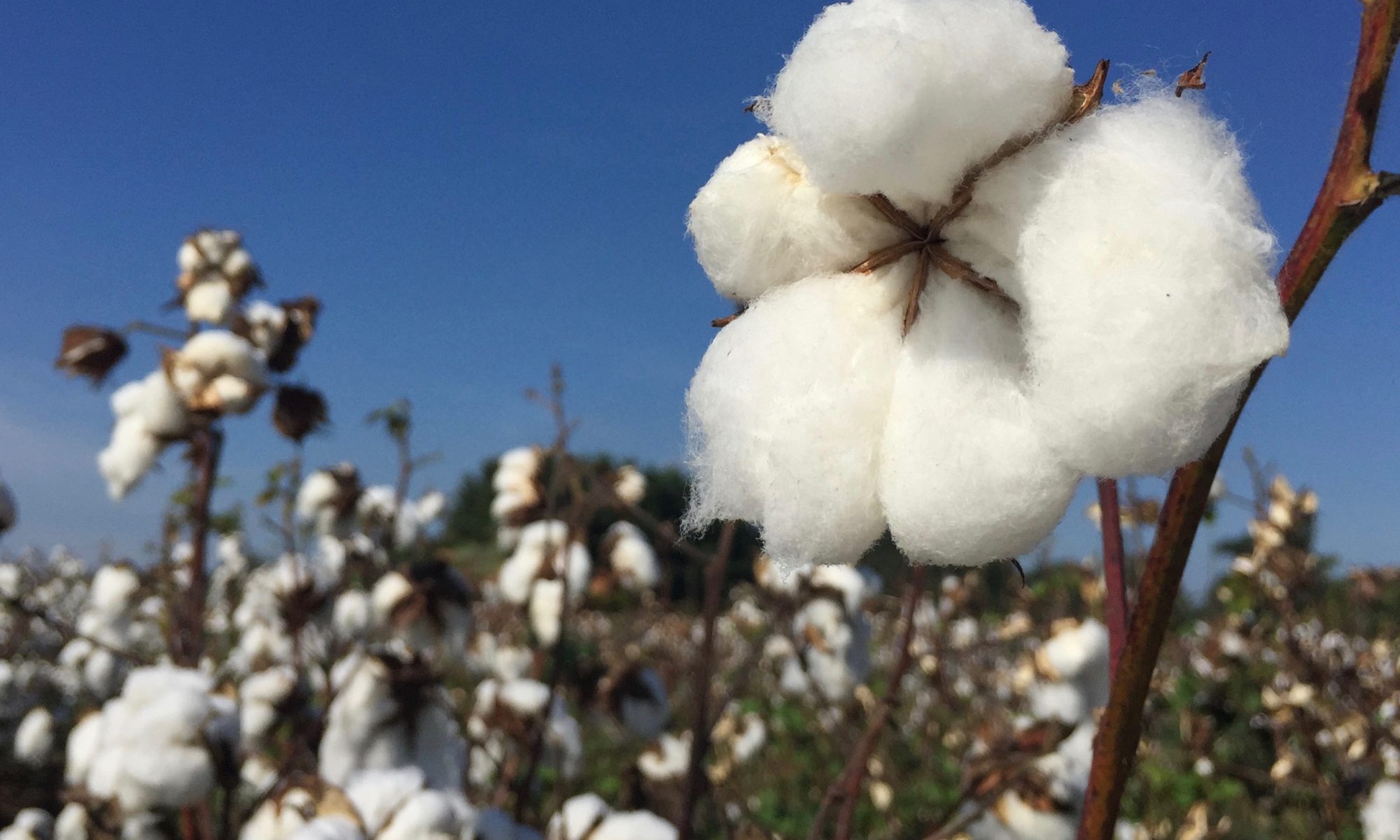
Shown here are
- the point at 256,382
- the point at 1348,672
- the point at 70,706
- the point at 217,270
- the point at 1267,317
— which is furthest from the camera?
the point at 70,706

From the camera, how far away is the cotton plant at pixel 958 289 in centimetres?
54

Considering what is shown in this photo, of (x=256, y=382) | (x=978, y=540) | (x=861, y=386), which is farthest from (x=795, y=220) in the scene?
(x=256, y=382)

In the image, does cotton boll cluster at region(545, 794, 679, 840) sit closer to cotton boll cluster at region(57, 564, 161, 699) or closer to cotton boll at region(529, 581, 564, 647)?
cotton boll at region(529, 581, 564, 647)

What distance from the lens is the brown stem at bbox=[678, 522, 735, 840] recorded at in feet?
6.21

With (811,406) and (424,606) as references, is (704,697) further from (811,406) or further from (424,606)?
(811,406)

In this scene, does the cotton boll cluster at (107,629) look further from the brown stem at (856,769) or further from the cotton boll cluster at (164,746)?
the brown stem at (856,769)

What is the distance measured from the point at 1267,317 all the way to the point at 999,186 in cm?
17

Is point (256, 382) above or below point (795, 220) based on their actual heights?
above

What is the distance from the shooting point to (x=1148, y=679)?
695 mm

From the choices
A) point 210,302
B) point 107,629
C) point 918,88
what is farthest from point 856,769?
point 107,629

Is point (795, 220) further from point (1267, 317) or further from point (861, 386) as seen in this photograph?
point (1267, 317)

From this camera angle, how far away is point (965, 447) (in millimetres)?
599

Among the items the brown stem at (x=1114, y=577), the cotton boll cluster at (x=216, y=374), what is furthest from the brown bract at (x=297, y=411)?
the brown stem at (x=1114, y=577)

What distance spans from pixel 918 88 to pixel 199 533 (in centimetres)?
273
